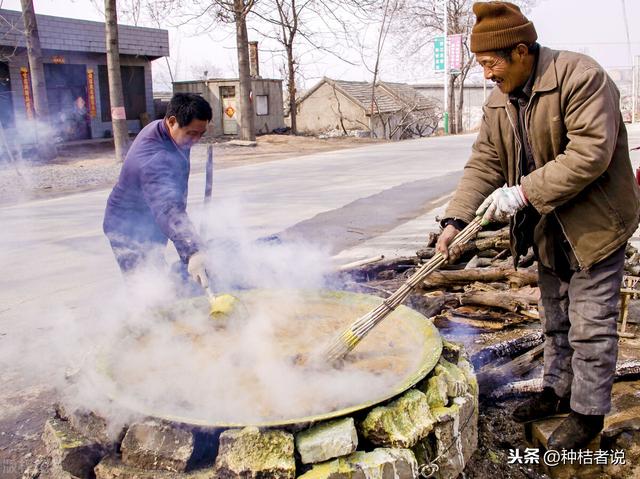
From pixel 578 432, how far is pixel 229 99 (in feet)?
86.2

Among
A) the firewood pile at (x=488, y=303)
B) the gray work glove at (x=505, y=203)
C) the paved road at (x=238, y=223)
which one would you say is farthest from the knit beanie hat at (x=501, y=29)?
the paved road at (x=238, y=223)

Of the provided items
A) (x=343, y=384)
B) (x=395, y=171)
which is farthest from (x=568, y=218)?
(x=395, y=171)

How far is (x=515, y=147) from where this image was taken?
2.69 m

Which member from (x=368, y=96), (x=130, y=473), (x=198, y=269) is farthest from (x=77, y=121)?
(x=130, y=473)

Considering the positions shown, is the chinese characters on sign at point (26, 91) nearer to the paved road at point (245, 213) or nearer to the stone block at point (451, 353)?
the paved road at point (245, 213)

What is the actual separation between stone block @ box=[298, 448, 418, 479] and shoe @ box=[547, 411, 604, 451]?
822 mm

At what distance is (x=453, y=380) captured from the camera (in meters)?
2.58

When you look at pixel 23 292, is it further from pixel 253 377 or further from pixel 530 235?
pixel 530 235

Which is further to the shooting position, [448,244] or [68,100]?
[68,100]

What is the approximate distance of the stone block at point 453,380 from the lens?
256cm

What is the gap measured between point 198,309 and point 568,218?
6.64 feet

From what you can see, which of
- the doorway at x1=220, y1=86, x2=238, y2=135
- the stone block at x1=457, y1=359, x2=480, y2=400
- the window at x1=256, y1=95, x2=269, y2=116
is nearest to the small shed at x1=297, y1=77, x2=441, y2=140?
the window at x1=256, y1=95, x2=269, y2=116

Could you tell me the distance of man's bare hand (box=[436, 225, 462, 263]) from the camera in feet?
8.98

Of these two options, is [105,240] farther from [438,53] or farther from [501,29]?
[438,53]
